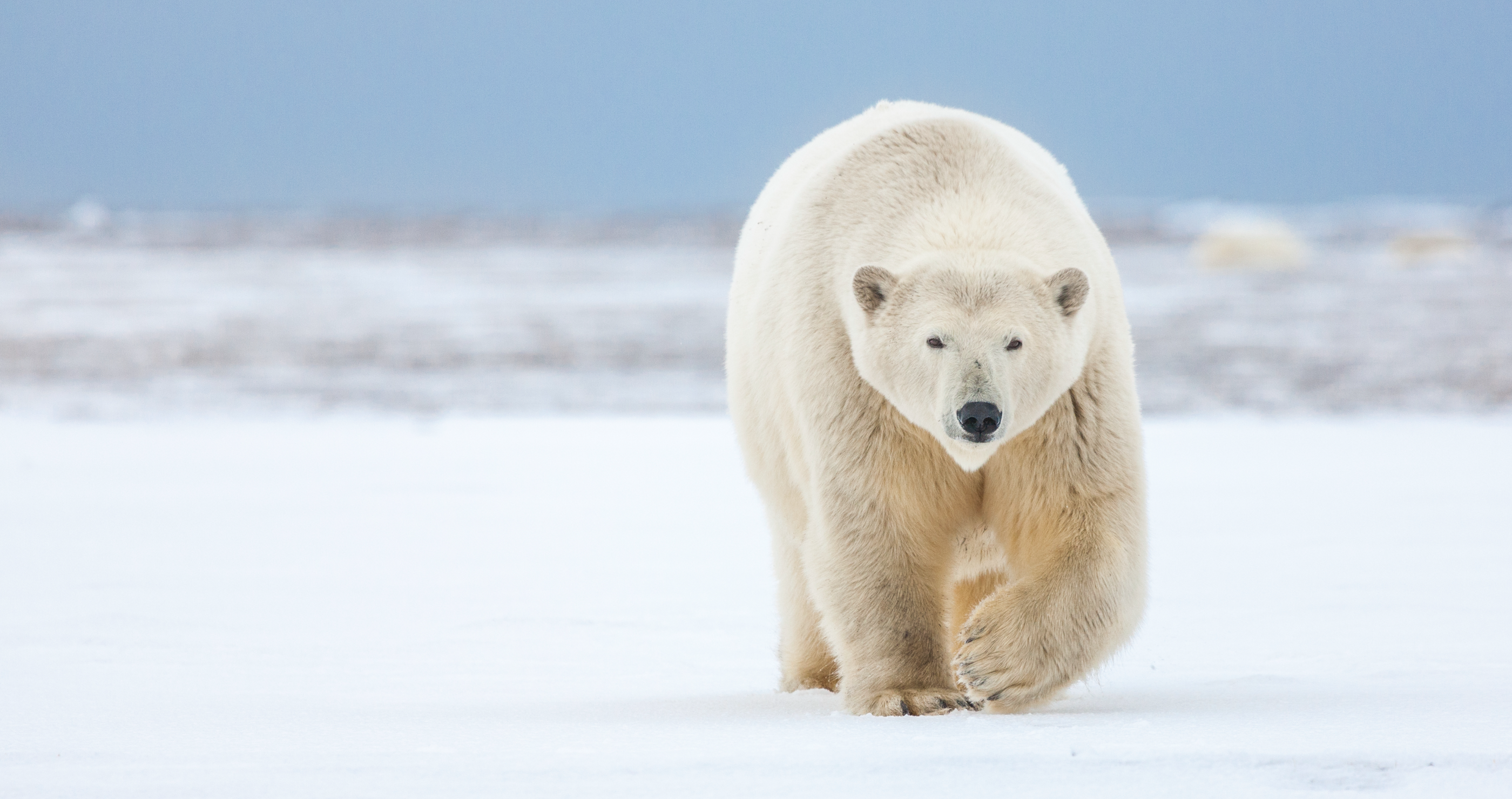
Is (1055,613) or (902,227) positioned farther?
(902,227)

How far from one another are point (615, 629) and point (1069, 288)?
7.09 feet

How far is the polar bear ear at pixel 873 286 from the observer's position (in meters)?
3.55

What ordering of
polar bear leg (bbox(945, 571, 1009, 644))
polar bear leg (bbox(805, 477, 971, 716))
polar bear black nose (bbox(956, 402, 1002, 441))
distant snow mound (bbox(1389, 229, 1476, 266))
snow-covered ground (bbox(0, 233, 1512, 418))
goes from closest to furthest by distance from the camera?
polar bear black nose (bbox(956, 402, 1002, 441)), polar bear leg (bbox(805, 477, 971, 716)), polar bear leg (bbox(945, 571, 1009, 644)), snow-covered ground (bbox(0, 233, 1512, 418)), distant snow mound (bbox(1389, 229, 1476, 266))

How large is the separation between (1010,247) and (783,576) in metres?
1.40

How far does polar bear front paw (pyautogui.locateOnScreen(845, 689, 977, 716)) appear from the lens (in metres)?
3.64

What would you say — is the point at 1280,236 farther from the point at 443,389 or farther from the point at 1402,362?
the point at 443,389

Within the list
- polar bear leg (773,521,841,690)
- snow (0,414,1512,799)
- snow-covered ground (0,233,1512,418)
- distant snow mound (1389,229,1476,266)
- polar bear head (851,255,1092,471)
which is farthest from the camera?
distant snow mound (1389,229,1476,266)

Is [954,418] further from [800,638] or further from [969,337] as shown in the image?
[800,638]

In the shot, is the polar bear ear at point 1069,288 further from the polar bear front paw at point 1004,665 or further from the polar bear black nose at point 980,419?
the polar bear front paw at point 1004,665

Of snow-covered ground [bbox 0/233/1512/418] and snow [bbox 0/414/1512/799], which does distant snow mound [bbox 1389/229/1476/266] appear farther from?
snow [bbox 0/414/1512/799]

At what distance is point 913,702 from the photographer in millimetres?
3652

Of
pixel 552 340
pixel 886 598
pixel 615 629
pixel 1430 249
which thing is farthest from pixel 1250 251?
pixel 886 598

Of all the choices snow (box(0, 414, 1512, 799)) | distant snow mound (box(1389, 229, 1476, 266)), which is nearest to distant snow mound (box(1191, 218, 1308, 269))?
distant snow mound (box(1389, 229, 1476, 266))

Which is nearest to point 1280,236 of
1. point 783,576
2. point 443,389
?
point 443,389
